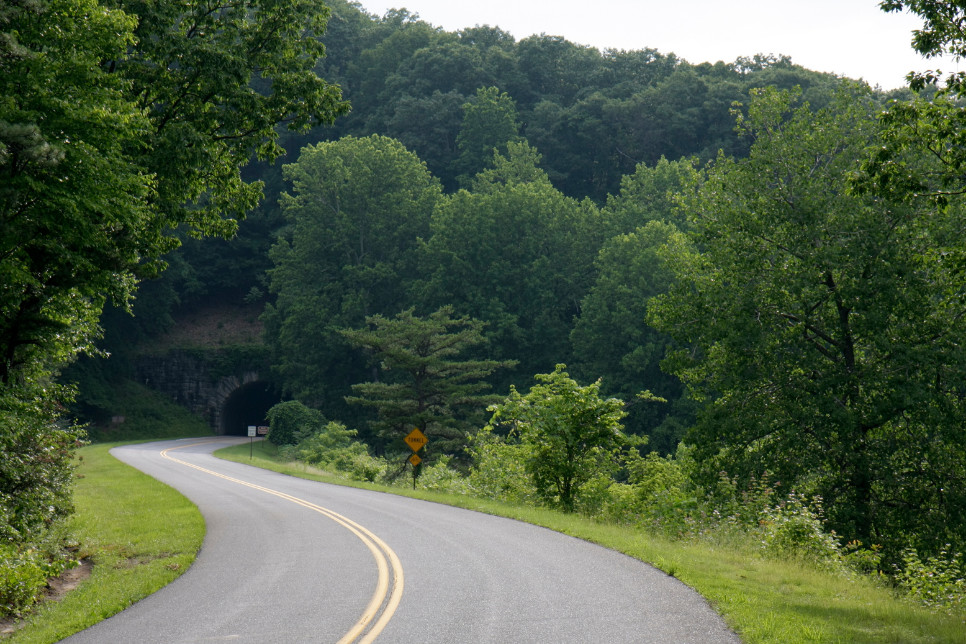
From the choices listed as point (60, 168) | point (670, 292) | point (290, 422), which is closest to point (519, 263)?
point (290, 422)

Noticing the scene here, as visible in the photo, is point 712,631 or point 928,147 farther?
point 928,147

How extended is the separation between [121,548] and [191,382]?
53457mm

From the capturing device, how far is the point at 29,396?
1335cm

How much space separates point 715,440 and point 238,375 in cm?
5261

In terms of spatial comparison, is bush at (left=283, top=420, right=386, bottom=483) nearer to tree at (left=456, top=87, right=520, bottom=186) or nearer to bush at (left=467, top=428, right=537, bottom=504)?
bush at (left=467, top=428, right=537, bottom=504)

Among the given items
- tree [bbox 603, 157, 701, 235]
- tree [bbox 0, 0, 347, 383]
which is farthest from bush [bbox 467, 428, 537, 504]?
tree [bbox 603, 157, 701, 235]

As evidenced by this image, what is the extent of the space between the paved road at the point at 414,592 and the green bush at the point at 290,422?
34652mm

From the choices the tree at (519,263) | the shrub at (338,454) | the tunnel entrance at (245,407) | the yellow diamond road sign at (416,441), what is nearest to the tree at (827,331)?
the yellow diamond road sign at (416,441)

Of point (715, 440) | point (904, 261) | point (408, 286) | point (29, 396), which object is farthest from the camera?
point (408, 286)

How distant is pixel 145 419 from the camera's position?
59.8m

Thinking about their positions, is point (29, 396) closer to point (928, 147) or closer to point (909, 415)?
point (928, 147)

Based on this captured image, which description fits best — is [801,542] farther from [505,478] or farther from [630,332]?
[630,332]

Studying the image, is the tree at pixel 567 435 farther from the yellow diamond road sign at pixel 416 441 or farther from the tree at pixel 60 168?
the tree at pixel 60 168

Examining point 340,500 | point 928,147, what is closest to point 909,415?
point 928,147
